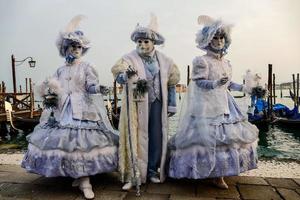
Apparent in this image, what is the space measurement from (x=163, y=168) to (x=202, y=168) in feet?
1.84

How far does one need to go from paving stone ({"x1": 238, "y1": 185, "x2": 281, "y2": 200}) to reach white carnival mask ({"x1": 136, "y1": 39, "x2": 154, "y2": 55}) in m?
1.76

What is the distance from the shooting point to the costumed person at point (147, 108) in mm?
3627

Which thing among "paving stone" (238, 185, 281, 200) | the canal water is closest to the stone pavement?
"paving stone" (238, 185, 281, 200)

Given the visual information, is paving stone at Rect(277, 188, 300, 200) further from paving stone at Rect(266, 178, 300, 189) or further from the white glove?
the white glove

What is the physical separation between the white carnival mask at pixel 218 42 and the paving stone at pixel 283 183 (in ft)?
5.25

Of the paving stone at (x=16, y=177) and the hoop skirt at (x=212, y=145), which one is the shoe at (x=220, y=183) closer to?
the hoop skirt at (x=212, y=145)

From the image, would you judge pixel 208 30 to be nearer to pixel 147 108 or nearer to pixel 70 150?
pixel 147 108

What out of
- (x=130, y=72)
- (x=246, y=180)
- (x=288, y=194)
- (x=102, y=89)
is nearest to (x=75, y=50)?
(x=102, y=89)

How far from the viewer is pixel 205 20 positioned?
367cm

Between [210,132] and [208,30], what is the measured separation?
106 cm

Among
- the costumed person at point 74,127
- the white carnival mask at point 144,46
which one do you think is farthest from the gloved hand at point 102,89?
Result: the white carnival mask at point 144,46

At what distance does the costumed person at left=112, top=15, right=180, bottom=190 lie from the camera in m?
3.63

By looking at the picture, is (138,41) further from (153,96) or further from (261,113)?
(261,113)

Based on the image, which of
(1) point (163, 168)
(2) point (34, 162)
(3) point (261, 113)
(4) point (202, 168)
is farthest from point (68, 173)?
(3) point (261, 113)
